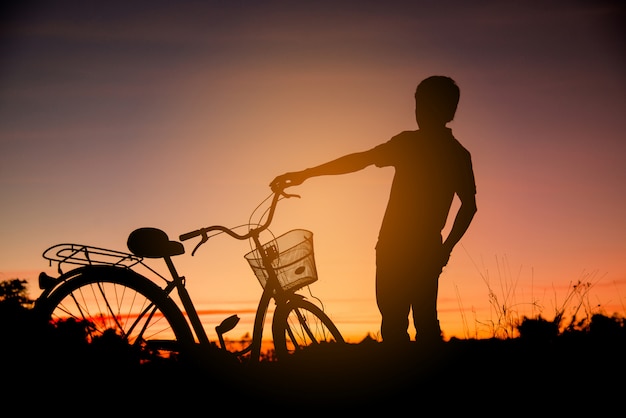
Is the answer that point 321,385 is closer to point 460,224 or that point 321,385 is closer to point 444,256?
point 444,256

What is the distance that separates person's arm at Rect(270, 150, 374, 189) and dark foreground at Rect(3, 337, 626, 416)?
1.79 m

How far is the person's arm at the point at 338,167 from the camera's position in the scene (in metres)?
5.16

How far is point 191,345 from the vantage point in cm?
479

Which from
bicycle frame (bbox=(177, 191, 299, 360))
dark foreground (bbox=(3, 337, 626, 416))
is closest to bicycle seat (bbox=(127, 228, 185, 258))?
A: bicycle frame (bbox=(177, 191, 299, 360))

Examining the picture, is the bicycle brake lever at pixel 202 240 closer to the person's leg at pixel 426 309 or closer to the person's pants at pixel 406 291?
the person's pants at pixel 406 291

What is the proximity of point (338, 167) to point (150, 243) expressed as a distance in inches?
72.6

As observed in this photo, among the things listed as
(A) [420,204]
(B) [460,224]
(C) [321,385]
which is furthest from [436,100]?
(C) [321,385]

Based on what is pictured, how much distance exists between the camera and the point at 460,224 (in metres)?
5.01

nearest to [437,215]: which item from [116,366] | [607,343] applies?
[116,366]

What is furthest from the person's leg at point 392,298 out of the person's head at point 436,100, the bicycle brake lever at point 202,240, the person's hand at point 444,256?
the bicycle brake lever at point 202,240

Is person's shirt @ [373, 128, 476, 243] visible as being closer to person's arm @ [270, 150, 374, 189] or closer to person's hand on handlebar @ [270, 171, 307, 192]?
person's arm @ [270, 150, 374, 189]

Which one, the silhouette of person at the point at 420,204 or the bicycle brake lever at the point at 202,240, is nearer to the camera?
the silhouette of person at the point at 420,204

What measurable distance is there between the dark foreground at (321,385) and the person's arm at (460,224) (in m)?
1.05

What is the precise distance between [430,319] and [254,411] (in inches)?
→ 71.4
